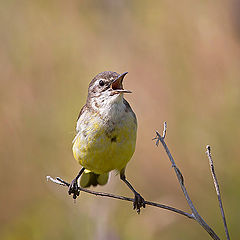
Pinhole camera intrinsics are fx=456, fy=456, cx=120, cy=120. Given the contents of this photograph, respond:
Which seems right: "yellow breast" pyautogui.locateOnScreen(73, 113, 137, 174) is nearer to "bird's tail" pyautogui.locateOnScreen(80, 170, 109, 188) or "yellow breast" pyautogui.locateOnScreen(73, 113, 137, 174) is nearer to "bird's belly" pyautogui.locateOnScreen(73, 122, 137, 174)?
"bird's belly" pyautogui.locateOnScreen(73, 122, 137, 174)

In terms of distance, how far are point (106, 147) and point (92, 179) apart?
0.91 m

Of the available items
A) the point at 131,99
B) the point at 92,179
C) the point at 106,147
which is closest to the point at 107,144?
the point at 106,147

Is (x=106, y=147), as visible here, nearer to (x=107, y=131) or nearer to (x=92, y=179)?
(x=107, y=131)

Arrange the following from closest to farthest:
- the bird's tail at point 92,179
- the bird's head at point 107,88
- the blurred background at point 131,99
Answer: the bird's head at point 107,88, the bird's tail at point 92,179, the blurred background at point 131,99

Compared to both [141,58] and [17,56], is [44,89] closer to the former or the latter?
[17,56]

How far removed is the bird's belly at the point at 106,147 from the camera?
11.7ft

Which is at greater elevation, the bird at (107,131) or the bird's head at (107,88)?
the bird's head at (107,88)

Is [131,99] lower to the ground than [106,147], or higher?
higher

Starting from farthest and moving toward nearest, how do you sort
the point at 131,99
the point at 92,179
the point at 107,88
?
the point at 131,99 → the point at 92,179 → the point at 107,88

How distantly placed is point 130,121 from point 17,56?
4.05 m

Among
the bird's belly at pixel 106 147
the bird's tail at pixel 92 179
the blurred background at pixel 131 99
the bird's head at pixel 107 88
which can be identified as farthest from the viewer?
the blurred background at pixel 131 99

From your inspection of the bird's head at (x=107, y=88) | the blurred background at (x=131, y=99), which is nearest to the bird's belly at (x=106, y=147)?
the bird's head at (x=107, y=88)

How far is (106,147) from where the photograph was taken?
3.56m

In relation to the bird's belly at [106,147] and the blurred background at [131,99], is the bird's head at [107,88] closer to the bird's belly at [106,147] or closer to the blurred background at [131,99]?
the bird's belly at [106,147]
